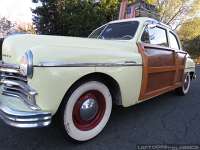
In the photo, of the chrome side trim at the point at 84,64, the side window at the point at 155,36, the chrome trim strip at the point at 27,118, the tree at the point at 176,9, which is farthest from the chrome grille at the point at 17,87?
the tree at the point at 176,9

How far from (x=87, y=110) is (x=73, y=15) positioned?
54.7ft

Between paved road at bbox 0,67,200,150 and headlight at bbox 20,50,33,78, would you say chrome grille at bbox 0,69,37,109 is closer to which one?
headlight at bbox 20,50,33,78

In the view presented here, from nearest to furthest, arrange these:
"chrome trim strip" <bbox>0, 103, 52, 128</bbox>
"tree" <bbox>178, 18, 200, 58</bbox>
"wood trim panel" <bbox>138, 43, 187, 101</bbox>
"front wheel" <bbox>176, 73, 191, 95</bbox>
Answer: "chrome trim strip" <bbox>0, 103, 52, 128</bbox>, "wood trim panel" <bbox>138, 43, 187, 101</bbox>, "front wheel" <bbox>176, 73, 191, 95</bbox>, "tree" <bbox>178, 18, 200, 58</bbox>

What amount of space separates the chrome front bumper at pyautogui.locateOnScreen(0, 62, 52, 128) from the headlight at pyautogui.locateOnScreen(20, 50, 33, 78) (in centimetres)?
13

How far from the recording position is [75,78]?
3.11 metres

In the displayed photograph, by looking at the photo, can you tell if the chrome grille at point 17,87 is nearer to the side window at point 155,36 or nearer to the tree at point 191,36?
the side window at point 155,36

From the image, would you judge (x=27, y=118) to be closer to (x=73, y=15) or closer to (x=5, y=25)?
(x=73, y=15)

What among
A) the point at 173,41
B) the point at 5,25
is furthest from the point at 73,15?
the point at 5,25

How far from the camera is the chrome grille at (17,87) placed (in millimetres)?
2959

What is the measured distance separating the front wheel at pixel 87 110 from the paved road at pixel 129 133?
0.15 metres

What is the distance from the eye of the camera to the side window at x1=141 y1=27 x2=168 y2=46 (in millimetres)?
4589

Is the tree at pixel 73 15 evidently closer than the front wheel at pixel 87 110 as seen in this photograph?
No

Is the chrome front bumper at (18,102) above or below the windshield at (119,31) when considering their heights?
below

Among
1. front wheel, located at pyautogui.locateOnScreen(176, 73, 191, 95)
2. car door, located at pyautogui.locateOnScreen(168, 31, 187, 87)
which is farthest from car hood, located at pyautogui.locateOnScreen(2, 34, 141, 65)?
front wheel, located at pyautogui.locateOnScreen(176, 73, 191, 95)
